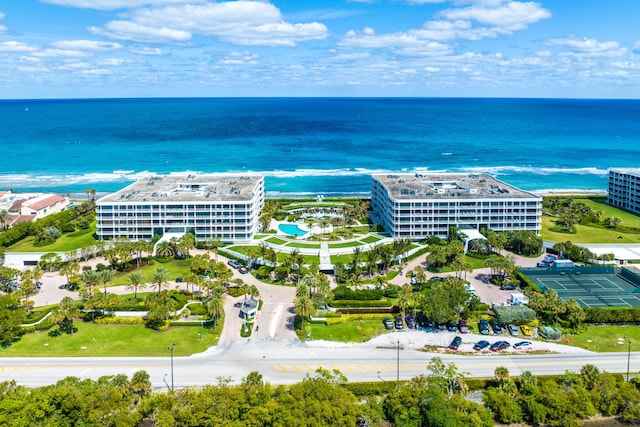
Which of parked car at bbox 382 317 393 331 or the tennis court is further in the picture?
the tennis court

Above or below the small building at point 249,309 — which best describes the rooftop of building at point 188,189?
above

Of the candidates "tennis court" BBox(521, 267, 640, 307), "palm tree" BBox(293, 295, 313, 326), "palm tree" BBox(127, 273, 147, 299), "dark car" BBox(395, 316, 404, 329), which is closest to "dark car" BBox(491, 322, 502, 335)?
"dark car" BBox(395, 316, 404, 329)

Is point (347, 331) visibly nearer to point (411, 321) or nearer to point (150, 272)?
point (411, 321)

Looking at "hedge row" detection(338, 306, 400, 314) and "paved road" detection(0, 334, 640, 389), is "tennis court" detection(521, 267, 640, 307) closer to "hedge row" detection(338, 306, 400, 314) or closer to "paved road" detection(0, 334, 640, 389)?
"paved road" detection(0, 334, 640, 389)

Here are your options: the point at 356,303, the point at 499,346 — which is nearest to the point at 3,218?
the point at 356,303

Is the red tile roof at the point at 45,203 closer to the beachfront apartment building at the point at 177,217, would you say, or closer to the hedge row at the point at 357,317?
the beachfront apartment building at the point at 177,217

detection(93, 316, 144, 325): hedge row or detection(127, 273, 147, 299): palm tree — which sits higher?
detection(127, 273, 147, 299): palm tree

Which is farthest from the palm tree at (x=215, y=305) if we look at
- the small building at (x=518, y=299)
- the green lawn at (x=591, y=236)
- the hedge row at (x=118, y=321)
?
the green lawn at (x=591, y=236)
